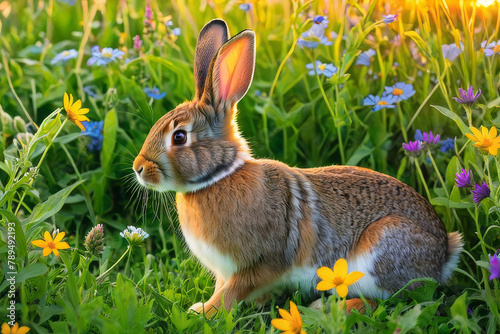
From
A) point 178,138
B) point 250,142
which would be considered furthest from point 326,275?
point 250,142

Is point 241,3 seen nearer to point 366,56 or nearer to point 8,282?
point 366,56

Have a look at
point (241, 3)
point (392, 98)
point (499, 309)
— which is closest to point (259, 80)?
point (241, 3)

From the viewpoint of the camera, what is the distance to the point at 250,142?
13.8 ft

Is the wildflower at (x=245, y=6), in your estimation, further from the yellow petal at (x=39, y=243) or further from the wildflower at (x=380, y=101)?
the yellow petal at (x=39, y=243)

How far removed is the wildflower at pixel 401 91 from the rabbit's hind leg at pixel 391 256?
1052 millimetres

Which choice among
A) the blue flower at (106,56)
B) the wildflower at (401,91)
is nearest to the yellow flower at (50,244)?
the blue flower at (106,56)

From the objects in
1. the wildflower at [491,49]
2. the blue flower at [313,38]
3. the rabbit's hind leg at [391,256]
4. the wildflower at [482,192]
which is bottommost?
the rabbit's hind leg at [391,256]

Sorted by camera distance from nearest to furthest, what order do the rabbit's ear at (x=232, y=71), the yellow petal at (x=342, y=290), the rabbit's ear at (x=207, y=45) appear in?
the yellow petal at (x=342, y=290) < the rabbit's ear at (x=232, y=71) < the rabbit's ear at (x=207, y=45)

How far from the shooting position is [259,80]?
4891 millimetres

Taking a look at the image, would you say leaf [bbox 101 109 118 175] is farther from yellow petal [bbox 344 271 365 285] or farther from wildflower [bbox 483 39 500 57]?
wildflower [bbox 483 39 500 57]

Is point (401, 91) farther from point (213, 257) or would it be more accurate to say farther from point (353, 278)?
point (353, 278)

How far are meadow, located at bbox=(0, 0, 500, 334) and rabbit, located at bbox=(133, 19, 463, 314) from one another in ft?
0.52

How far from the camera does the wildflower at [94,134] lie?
13.8 ft

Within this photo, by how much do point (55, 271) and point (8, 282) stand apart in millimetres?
289
